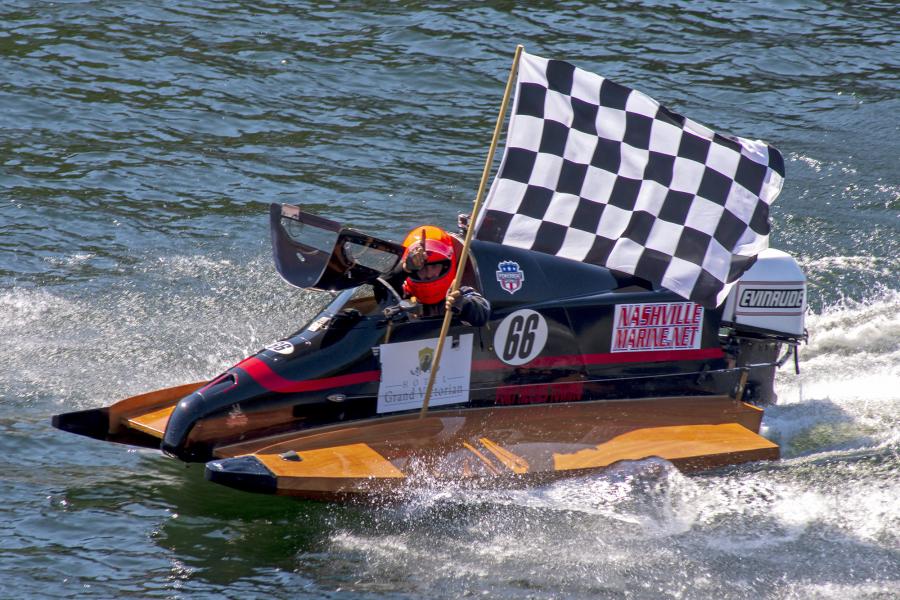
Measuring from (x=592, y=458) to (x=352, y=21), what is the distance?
1093cm

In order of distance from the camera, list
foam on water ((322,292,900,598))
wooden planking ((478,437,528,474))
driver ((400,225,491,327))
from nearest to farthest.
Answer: foam on water ((322,292,900,598)) → wooden planking ((478,437,528,474)) → driver ((400,225,491,327))

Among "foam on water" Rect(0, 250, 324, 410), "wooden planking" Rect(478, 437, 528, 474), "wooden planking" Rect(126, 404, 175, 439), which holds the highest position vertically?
"wooden planking" Rect(126, 404, 175, 439)

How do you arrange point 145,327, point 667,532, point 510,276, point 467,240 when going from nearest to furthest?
point 667,532, point 467,240, point 510,276, point 145,327

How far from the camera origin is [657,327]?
325 inches

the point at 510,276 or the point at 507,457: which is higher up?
the point at 510,276

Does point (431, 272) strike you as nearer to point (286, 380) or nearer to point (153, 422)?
point (286, 380)

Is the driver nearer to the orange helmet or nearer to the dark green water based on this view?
the orange helmet

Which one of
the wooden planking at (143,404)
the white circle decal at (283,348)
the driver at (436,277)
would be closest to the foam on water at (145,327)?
the wooden planking at (143,404)

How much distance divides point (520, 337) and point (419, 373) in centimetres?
79

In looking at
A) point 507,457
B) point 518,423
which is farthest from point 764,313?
point 507,457

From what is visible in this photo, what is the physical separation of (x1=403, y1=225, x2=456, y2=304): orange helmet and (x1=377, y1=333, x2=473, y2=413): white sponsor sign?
0.33m

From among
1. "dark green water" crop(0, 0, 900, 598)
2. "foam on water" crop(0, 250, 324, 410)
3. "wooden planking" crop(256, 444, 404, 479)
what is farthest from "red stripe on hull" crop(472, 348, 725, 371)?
"foam on water" crop(0, 250, 324, 410)

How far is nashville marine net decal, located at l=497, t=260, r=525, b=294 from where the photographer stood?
7848mm

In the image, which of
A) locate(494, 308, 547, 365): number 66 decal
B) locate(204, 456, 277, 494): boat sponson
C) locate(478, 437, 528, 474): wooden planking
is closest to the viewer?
locate(204, 456, 277, 494): boat sponson
